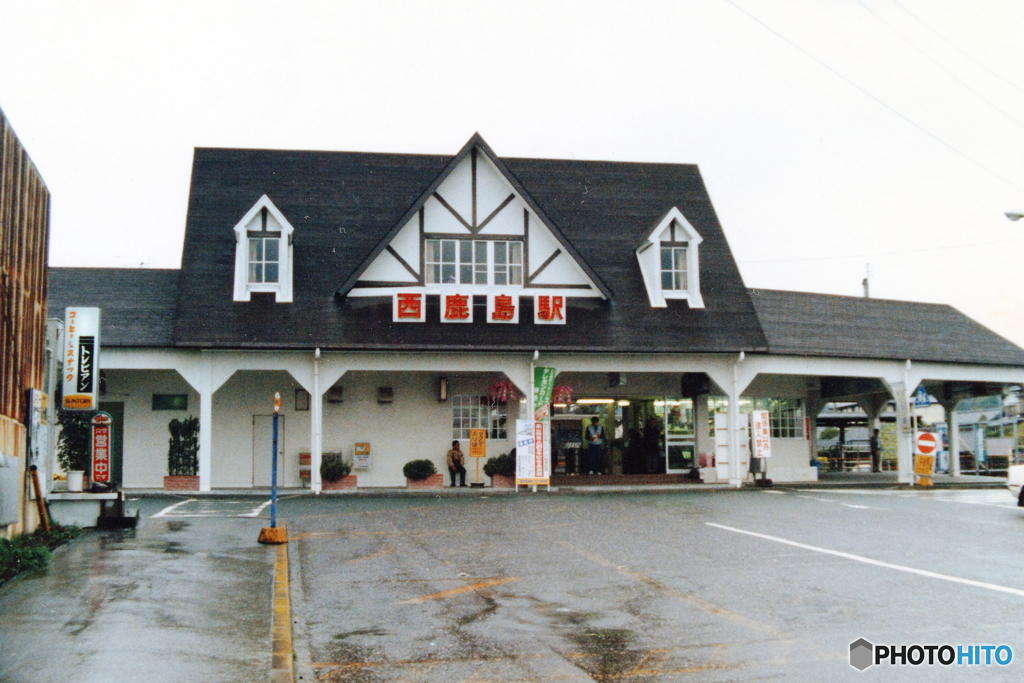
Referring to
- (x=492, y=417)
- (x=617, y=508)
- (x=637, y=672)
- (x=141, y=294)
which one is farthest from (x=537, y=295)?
(x=637, y=672)

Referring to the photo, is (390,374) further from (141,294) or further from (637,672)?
(637,672)

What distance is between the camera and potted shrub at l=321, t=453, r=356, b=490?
24453mm

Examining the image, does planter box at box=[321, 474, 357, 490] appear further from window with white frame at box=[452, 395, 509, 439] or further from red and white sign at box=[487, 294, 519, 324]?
red and white sign at box=[487, 294, 519, 324]

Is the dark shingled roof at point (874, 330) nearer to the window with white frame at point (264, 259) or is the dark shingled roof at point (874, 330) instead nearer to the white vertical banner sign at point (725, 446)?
the white vertical banner sign at point (725, 446)

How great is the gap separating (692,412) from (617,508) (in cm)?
1021

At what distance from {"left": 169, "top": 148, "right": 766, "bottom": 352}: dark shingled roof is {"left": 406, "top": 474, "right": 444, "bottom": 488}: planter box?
3896 millimetres

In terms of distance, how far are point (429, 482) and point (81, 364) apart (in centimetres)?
1167

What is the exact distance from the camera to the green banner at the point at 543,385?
2389 centimetres

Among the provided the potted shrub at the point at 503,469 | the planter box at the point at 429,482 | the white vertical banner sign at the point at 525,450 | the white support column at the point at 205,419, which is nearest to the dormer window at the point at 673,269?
the white vertical banner sign at the point at 525,450

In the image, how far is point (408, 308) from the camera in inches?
945

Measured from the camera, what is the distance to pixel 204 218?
2634 centimetres

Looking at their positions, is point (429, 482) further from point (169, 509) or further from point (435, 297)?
point (169, 509)

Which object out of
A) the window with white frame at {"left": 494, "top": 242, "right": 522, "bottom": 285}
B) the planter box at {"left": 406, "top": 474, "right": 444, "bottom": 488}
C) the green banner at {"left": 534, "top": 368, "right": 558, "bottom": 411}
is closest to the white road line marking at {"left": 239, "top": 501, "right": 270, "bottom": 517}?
the planter box at {"left": 406, "top": 474, "right": 444, "bottom": 488}

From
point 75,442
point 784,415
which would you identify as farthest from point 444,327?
point 784,415
